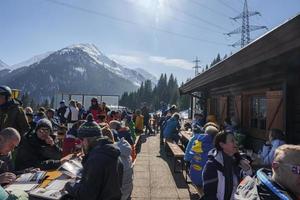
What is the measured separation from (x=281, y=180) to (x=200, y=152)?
402 cm

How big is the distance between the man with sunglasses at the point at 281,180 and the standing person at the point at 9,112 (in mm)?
4673

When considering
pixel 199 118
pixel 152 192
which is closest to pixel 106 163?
pixel 152 192

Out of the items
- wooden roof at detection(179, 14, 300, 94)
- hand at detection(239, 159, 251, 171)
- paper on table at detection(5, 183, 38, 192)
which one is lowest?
paper on table at detection(5, 183, 38, 192)

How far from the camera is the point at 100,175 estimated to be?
3.34 metres

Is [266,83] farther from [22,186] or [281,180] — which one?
[281,180]

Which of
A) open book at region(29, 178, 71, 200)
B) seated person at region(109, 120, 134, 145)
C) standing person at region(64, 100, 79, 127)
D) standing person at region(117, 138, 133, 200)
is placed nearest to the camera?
open book at region(29, 178, 71, 200)

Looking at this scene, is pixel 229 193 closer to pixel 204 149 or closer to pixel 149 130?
pixel 204 149

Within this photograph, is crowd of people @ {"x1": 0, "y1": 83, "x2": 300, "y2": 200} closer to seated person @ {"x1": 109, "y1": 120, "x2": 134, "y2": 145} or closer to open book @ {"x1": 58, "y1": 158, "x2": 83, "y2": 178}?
open book @ {"x1": 58, "y1": 158, "x2": 83, "y2": 178}

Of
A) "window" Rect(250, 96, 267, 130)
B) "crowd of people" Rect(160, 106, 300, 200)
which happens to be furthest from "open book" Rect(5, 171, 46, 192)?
"window" Rect(250, 96, 267, 130)

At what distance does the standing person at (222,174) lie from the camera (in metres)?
3.87

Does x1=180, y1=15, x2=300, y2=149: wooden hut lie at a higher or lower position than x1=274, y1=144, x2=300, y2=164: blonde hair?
higher

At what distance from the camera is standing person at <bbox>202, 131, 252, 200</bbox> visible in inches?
152

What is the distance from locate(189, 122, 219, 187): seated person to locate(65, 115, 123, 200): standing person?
2640mm

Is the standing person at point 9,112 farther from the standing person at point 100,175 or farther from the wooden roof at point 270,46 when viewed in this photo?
the wooden roof at point 270,46
